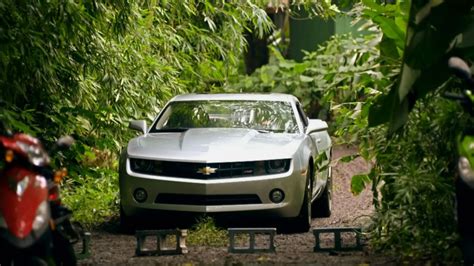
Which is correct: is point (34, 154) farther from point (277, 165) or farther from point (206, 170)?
point (277, 165)

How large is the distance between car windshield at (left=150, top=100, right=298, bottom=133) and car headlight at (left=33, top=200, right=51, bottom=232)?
583 centimetres

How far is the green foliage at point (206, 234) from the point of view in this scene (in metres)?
12.3

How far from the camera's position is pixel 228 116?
14.4 meters

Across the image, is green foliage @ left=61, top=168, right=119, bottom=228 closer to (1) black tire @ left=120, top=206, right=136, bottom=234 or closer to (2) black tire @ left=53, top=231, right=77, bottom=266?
(1) black tire @ left=120, top=206, right=136, bottom=234

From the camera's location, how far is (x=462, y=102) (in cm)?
866

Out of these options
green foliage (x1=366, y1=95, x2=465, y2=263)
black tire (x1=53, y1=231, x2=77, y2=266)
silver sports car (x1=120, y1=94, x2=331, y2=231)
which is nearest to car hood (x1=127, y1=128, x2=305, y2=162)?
silver sports car (x1=120, y1=94, x2=331, y2=231)

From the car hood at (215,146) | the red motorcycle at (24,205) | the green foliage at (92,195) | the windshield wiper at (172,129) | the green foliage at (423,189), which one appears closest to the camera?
the red motorcycle at (24,205)

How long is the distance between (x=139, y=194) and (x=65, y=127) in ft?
5.80

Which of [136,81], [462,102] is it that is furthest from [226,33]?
[462,102]

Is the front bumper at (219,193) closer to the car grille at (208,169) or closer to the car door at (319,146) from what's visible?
the car grille at (208,169)

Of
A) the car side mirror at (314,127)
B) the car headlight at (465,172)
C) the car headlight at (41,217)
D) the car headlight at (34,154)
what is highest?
the car headlight at (34,154)

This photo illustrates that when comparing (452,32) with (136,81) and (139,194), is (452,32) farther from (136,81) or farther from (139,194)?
(136,81)

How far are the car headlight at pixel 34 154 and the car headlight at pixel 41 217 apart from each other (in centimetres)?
28

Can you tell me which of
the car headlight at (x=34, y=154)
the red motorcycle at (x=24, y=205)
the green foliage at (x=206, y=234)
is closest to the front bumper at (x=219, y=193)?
the green foliage at (x=206, y=234)
